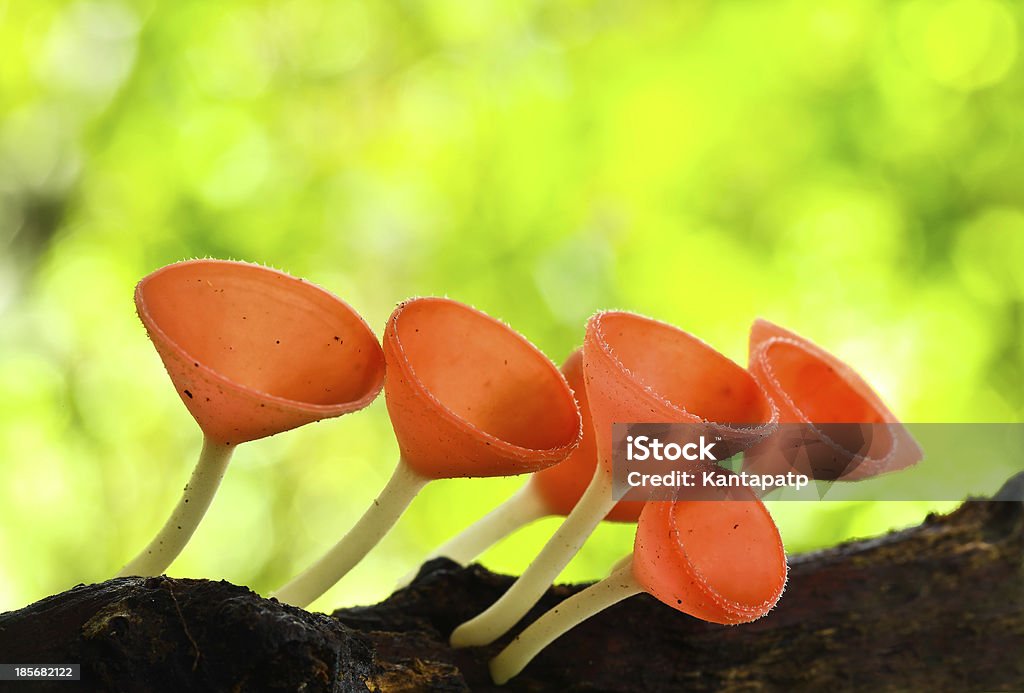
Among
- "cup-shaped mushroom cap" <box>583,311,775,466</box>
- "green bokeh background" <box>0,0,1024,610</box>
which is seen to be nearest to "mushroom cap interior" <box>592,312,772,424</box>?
"cup-shaped mushroom cap" <box>583,311,775,466</box>

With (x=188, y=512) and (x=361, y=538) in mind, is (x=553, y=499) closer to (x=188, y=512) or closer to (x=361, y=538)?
(x=361, y=538)

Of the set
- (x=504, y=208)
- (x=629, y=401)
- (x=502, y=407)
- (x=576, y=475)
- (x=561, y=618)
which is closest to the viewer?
(x=629, y=401)

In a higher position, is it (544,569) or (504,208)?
(504,208)

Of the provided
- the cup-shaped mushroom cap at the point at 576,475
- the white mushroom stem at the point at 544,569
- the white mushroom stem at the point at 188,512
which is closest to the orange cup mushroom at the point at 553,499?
the cup-shaped mushroom cap at the point at 576,475

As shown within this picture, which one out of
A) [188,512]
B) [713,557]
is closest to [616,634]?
[713,557]

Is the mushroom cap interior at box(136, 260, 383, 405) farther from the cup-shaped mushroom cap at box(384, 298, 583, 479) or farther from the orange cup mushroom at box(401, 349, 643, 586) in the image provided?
the orange cup mushroom at box(401, 349, 643, 586)

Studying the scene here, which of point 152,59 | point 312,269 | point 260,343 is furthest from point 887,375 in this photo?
point 152,59

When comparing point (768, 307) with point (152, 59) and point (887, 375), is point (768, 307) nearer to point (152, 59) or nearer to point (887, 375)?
point (887, 375)
